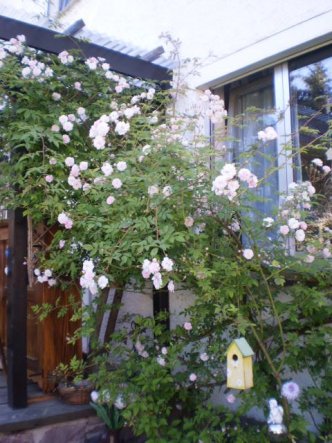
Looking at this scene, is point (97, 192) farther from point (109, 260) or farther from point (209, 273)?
point (209, 273)

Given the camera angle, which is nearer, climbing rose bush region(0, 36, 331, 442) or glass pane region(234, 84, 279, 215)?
climbing rose bush region(0, 36, 331, 442)

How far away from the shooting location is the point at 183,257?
267 cm

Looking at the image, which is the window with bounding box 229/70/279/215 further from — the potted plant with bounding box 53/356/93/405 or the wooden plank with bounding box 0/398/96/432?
the wooden plank with bounding box 0/398/96/432

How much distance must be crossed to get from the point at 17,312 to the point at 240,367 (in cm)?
203

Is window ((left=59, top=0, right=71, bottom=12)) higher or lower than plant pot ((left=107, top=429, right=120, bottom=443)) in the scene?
higher

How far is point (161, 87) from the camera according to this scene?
4363 mm

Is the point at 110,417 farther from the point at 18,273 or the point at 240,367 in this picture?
the point at 240,367

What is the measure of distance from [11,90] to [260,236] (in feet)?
7.35

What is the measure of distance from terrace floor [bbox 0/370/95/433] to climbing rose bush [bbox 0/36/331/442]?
0.45 m

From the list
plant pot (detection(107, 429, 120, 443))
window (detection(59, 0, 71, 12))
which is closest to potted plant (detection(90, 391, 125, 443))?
plant pot (detection(107, 429, 120, 443))

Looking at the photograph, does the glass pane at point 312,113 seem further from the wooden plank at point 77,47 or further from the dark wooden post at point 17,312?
the dark wooden post at point 17,312

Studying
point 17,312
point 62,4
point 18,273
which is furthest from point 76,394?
point 62,4

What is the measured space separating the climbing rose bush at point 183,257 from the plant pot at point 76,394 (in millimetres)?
327

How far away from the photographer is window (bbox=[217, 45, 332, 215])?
3.46 metres
